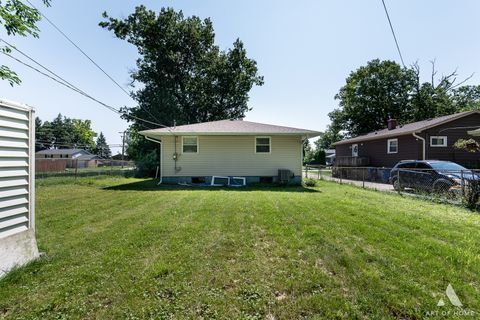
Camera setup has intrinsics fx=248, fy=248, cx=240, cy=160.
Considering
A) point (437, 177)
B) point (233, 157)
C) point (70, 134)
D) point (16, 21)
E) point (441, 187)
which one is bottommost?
point (441, 187)

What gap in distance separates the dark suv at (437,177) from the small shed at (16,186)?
10322mm

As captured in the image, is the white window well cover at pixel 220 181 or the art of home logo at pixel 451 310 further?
the white window well cover at pixel 220 181

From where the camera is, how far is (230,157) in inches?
496

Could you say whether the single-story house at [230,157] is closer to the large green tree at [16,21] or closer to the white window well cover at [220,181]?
the white window well cover at [220,181]

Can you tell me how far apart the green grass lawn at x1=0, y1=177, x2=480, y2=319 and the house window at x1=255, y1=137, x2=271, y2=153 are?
740 cm

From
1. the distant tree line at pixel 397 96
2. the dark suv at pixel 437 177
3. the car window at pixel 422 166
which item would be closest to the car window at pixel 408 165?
the dark suv at pixel 437 177

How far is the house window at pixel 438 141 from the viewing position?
15.9m

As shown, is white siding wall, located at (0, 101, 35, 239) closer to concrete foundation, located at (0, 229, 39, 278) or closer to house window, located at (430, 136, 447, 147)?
concrete foundation, located at (0, 229, 39, 278)

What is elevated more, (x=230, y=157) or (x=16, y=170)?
(x=230, y=157)

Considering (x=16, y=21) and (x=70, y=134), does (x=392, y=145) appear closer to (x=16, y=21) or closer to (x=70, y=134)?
(x=16, y=21)

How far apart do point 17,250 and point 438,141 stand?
20.4 meters

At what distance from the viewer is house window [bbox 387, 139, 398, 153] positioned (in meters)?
18.1

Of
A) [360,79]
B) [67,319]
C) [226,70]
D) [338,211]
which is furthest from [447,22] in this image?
[360,79]

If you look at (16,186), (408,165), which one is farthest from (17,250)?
(408,165)
